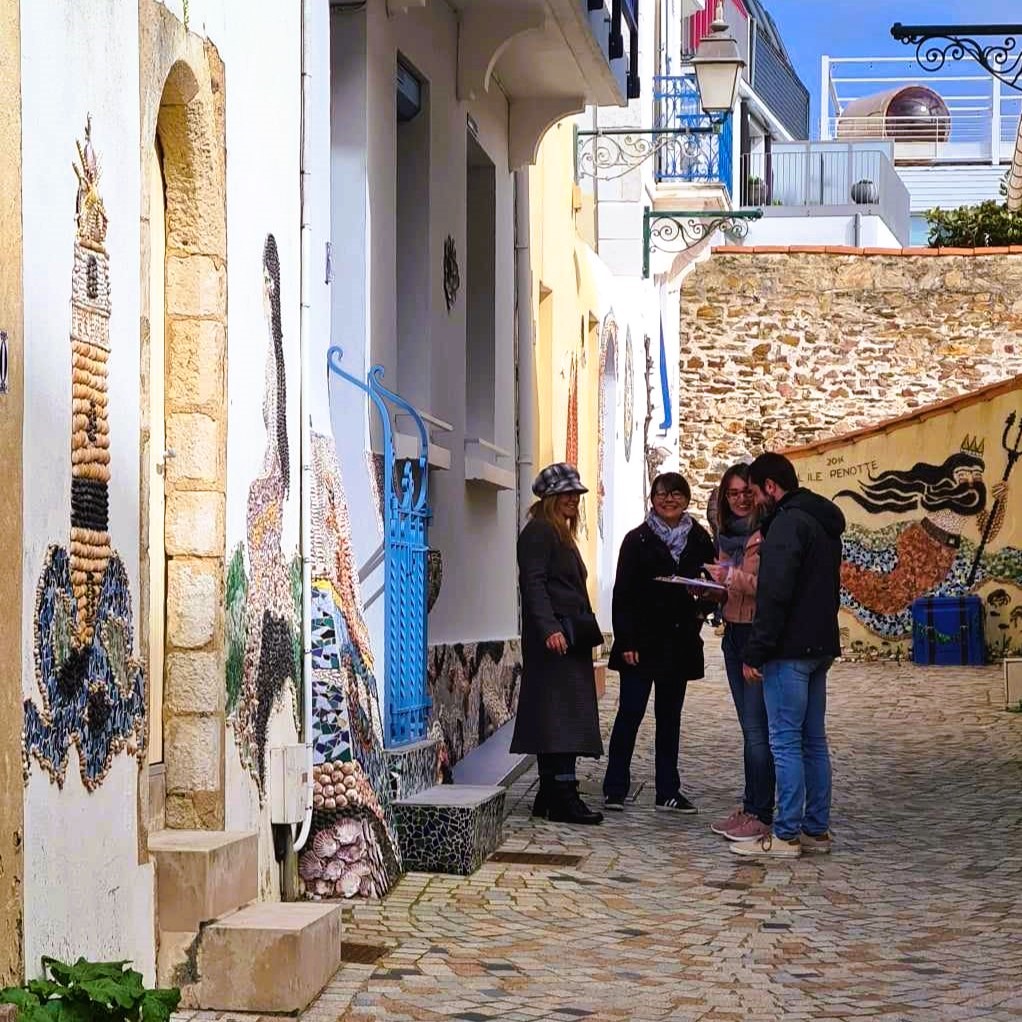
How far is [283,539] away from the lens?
7301mm

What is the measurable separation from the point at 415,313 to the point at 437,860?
3348 millimetres

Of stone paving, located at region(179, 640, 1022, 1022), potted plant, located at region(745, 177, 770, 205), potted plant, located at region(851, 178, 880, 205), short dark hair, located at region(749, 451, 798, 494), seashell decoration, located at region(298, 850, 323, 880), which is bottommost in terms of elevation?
stone paving, located at region(179, 640, 1022, 1022)

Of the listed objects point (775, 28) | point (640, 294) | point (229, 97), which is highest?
point (775, 28)

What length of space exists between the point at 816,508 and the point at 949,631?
441 inches

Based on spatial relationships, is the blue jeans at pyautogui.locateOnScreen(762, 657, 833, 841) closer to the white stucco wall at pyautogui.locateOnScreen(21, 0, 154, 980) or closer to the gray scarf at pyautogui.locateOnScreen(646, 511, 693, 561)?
the gray scarf at pyautogui.locateOnScreen(646, 511, 693, 561)

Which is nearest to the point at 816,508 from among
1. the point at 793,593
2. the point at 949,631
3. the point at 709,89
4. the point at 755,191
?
the point at 793,593

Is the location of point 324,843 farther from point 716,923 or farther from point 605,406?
point 605,406

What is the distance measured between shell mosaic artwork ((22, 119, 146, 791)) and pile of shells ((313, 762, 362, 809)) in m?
2.15

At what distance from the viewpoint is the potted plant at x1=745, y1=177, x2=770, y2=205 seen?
33766 millimetres

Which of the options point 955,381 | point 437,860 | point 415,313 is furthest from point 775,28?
point 437,860

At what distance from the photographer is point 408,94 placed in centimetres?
1021

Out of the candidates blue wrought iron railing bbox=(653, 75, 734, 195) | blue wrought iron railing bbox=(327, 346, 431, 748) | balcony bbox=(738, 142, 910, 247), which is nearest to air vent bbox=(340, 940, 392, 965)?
blue wrought iron railing bbox=(327, 346, 431, 748)

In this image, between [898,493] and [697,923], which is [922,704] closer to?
[898,493]

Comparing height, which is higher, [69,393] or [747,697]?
[69,393]
